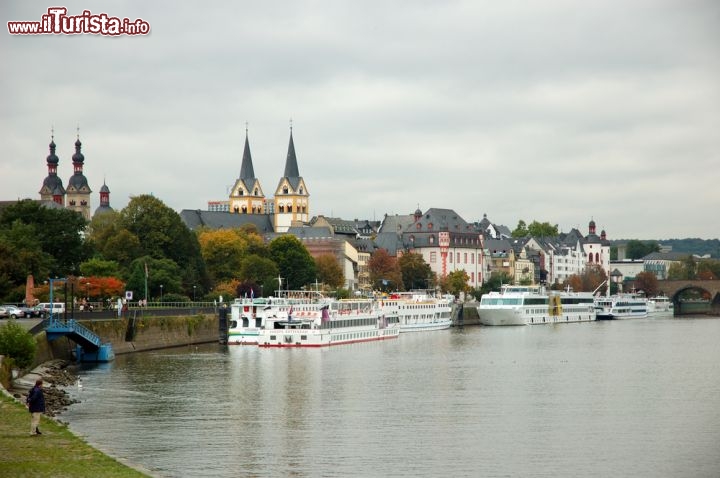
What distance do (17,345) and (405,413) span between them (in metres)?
19.6

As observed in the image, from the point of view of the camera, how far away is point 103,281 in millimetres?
105750

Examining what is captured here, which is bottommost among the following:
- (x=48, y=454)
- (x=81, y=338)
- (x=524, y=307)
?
(x=48, y=454)

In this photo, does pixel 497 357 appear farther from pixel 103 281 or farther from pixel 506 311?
pixel 506 311

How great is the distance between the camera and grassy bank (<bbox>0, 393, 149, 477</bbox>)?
32875 millimetres

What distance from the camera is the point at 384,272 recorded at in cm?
18362

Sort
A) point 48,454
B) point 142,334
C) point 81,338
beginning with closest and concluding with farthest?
point 48,454 < point 81,338 < point 142,334

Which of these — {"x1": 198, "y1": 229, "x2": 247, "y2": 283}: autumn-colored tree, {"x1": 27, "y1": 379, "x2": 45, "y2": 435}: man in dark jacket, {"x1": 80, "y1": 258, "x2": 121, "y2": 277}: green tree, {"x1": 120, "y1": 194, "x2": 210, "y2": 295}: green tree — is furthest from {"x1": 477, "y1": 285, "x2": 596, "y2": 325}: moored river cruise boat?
{"x1": 27, "y1": 379, "x2": 45, "y2": 435}: man in dark jacket

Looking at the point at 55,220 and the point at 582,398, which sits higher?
the point at 55,220

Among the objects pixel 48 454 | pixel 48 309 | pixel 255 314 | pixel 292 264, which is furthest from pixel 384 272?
pixel 48 454

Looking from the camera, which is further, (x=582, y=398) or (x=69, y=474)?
(x=582, y=398)

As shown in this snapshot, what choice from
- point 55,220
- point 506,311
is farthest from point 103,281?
point 506,311

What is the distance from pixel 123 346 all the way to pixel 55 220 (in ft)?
105

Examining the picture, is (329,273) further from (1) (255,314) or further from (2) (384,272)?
(1) (255,314)

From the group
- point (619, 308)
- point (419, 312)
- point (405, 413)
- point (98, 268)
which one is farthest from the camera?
point (619, 308)
